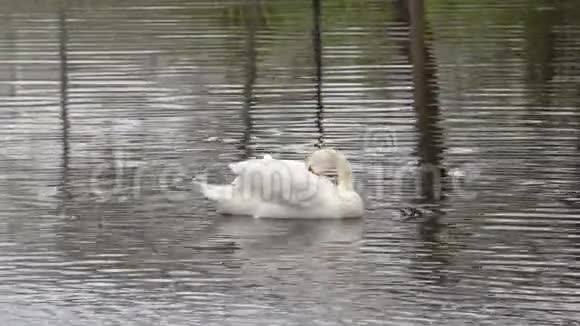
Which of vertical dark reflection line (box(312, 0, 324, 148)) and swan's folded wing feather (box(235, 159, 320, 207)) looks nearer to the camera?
swan's folded wing feather (box(235, 159, 320, 207))

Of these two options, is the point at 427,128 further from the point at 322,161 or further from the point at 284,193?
the point at 284,193

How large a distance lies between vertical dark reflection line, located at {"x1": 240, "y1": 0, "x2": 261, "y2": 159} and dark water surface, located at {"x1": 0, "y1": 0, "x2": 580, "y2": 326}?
48mm

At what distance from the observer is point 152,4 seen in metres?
26.5

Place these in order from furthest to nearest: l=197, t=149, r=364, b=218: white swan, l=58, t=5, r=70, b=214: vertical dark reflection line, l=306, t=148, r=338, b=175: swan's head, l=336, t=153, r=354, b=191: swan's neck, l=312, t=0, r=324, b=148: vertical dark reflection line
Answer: l=312, t=0, r=324, b=148: vertical dark reflection line < l=58, t=5, r=70, b=214: vertical dark reflection line < l=306, t=148, r=338, b=175: swan's head < l=336, t=153, r=354, b=191: swan's neck < l=197, t=149, r=364, b=218: white swan

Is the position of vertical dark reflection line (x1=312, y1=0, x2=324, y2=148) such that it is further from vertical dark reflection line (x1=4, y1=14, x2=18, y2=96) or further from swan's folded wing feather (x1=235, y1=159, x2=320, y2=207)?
vertical dark reflection line (x1=4, y1=14, x2=18, y2=96)

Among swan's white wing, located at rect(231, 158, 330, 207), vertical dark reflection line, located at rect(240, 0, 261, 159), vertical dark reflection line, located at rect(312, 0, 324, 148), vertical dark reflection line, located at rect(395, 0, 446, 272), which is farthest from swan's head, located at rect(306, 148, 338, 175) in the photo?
vertical dark reflection line, located at rect(312, 0, 324, 148)

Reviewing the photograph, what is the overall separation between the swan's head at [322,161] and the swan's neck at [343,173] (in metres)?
0.04

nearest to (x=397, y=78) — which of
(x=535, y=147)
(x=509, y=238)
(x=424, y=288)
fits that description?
(x=535, y=147)

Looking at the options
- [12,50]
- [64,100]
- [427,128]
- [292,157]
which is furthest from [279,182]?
[12,50]

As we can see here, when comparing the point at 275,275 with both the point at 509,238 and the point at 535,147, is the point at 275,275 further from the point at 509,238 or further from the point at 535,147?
the point at 535,147

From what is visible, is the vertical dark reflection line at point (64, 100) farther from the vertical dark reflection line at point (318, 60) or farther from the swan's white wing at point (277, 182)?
the vertical dark reflection line at point (318, 60)

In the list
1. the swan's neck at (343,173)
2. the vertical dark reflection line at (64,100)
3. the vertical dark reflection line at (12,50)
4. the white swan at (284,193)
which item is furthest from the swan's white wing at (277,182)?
the vertical dark reflection line at (12,50)

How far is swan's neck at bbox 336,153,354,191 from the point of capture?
40.8 feet

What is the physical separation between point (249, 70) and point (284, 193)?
6.88 meters
